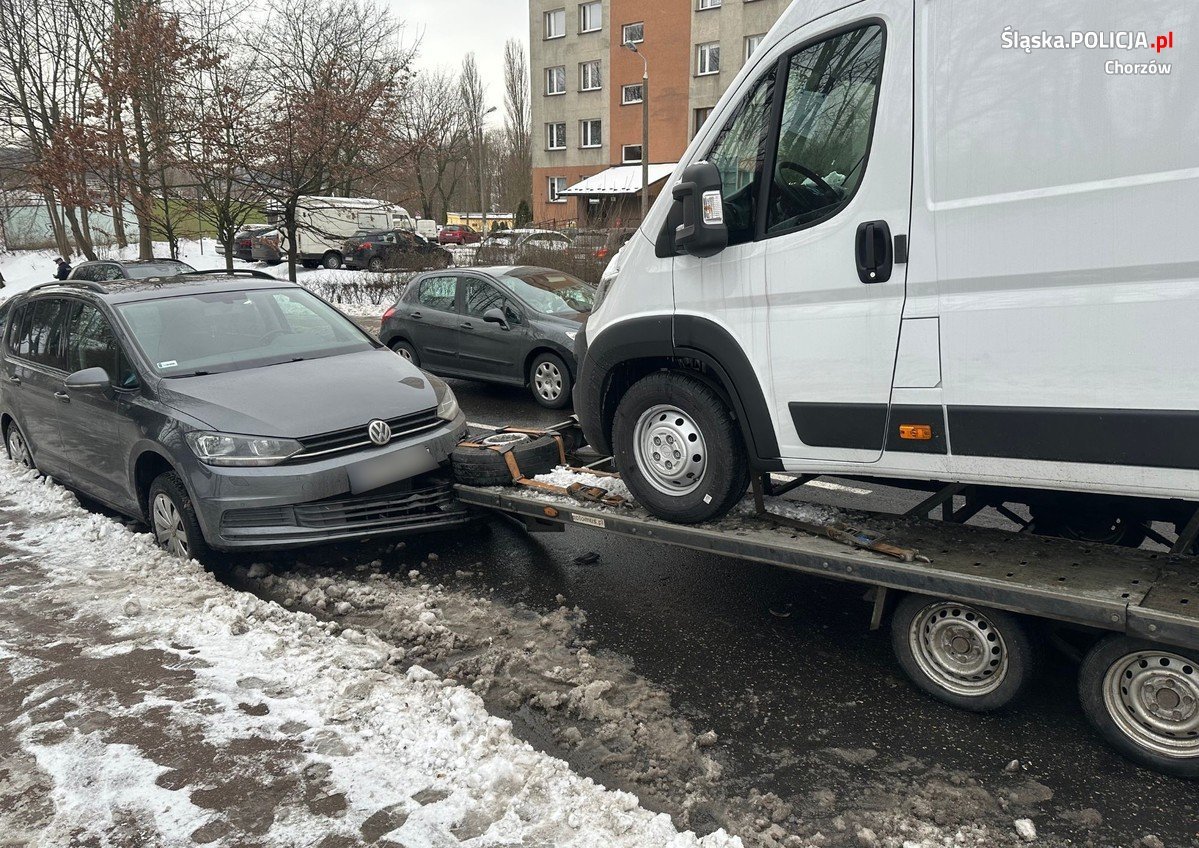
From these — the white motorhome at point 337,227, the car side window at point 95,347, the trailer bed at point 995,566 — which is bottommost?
the trailer bed at point 995,566

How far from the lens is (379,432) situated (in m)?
5.23

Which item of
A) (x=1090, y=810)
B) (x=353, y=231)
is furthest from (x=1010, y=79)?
(x=353, y=231)

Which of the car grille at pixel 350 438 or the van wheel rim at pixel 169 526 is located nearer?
the car grille at pixel 350 438

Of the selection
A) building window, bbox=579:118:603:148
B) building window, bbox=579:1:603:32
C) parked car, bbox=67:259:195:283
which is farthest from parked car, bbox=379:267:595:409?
building window, bbox=579:1:603:32

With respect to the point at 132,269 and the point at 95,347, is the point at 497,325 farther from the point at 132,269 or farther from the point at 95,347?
the point at 132,269

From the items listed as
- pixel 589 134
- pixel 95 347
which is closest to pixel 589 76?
pixel 589 134

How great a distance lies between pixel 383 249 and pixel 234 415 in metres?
29.5

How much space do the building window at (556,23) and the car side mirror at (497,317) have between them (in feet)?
133

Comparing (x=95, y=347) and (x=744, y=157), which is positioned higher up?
(x=744, y=157)

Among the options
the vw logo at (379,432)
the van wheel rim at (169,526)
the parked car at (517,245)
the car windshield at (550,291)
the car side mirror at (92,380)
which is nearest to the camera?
the vw logo at (379,432)

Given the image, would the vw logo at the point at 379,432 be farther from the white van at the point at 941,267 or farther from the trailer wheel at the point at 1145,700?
the trailer wheel at the point at 1145,700

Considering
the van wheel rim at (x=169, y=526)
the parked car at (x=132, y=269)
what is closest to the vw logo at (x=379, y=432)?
the van wheel rim at (x=169, y=526)

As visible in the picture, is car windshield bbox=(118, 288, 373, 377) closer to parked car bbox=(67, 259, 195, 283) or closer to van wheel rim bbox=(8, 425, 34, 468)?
van wheel rim bbox=(8, 425, 34, 468)

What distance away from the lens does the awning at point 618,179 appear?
1551 inches
